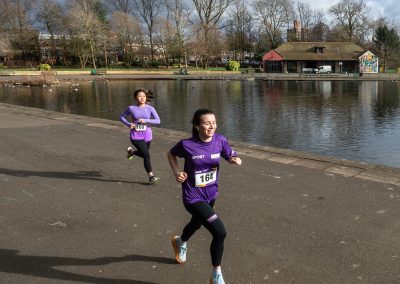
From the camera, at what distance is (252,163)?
8.22 m

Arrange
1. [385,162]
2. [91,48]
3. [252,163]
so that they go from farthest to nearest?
1. [91,48]
2. [385,162]
3. [252,163]

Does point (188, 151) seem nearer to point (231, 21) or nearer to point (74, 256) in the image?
point (74, 256)

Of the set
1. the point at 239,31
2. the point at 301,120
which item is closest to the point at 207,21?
the point at 239,31

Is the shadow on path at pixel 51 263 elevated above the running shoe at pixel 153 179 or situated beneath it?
situated beneath

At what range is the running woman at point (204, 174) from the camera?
361 centimetres

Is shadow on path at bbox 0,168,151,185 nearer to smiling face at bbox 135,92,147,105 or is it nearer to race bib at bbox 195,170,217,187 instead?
smiling face at bbox 135,92,147,105

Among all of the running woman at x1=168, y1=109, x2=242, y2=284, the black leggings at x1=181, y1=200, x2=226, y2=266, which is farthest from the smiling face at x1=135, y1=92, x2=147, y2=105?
the black leggings at x1=181, y1=200, x2=226, y2=266

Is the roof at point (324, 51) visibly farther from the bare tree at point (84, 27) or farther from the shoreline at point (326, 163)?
the shoreline at point (326, 163)

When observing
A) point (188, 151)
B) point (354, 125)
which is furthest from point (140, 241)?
point (354, 125)

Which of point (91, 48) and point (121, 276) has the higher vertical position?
point (91, 48)

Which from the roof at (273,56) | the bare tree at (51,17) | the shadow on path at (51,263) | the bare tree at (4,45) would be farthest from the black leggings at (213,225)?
the bare tree at (51,17)

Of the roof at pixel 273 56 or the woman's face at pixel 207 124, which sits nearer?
the woman's face at pixel 207 124

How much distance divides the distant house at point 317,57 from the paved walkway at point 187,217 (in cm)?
6854

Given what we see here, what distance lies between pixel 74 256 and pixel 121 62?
285ft
